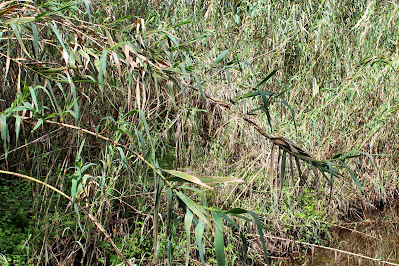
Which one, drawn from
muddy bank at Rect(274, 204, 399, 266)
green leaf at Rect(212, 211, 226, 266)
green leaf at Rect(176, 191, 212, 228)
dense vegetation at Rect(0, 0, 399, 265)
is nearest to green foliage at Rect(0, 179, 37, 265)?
dense vegetation at Rect(0, 0, 399, 265)

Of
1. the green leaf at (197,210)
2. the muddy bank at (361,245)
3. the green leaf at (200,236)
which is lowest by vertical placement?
the muddy bank at (361,245)

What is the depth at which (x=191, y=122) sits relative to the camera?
2.79 m

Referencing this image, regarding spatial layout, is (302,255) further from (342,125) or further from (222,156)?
(342,125)

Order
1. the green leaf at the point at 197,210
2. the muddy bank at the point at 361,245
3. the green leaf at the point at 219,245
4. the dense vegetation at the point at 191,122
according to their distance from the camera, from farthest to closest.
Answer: the muddy bank at the point at 361,245
the dense vegetation at the point at 191,122
the green leaf at the point at 197,210
the green leaf at the point at 219,245

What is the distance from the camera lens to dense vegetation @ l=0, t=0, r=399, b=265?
207 centimetres

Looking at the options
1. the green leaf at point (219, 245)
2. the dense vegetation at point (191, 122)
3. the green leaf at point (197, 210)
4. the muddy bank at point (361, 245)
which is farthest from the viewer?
the muddy bank at point (361, 245)

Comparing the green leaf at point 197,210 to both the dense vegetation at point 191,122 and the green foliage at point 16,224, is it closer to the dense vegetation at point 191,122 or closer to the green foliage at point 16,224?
the dense vegetation at point 191,122

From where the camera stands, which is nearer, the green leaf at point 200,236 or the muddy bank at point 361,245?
the green leaf at point 200,236

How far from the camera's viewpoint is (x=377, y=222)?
11.7ft

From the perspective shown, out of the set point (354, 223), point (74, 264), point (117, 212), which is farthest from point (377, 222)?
point (74, 264)

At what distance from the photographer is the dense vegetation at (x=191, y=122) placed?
207 centimetres

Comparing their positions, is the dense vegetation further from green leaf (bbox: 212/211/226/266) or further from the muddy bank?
green leaf (bbox: 212/211/226/266)

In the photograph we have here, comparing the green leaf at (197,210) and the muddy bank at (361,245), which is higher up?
the green leaf at (197,210)

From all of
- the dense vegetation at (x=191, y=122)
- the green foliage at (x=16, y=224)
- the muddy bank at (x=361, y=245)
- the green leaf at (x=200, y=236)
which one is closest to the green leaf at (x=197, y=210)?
the green leaf at (x=200, y=236)
